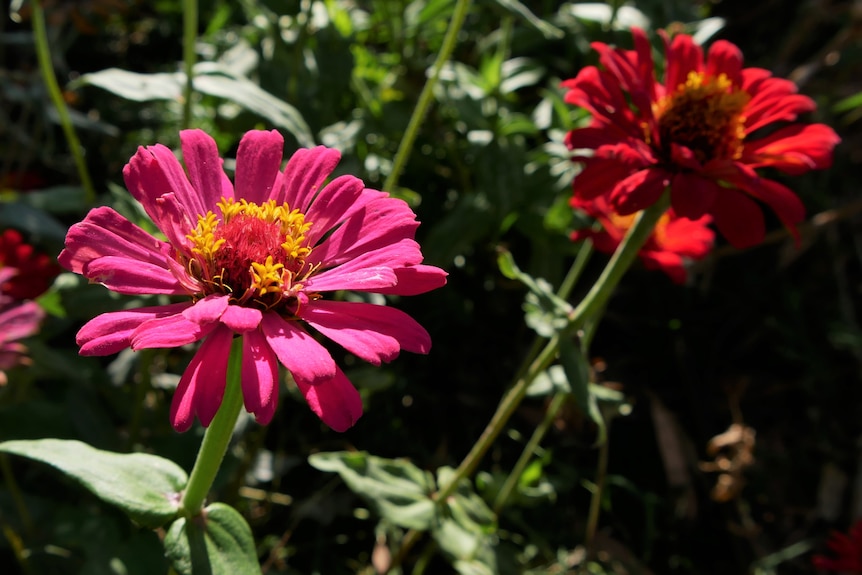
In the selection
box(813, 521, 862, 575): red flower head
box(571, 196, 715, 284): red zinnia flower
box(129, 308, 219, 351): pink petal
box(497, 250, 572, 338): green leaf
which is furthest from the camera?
box(813, 521, 862, 575): red flower head

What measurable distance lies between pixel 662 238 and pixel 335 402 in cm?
82

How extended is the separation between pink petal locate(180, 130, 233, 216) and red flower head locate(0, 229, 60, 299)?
2.32 ft

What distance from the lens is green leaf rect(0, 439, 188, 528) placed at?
855mm

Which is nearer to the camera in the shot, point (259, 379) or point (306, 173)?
point (259, 379)

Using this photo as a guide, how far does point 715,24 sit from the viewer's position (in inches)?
69.4

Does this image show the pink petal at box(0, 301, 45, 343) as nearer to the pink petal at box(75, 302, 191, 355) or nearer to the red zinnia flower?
the pink petal at box(75, 302, 191, 355)

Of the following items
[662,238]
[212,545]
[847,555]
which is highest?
[662,238]

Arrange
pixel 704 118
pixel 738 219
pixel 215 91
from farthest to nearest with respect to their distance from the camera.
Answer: pixel 215 91 → pixel 704 118 → pixel 738 219

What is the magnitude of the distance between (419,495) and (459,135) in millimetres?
878

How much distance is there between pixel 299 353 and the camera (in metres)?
0.73

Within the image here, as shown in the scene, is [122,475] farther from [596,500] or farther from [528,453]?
[596,500]

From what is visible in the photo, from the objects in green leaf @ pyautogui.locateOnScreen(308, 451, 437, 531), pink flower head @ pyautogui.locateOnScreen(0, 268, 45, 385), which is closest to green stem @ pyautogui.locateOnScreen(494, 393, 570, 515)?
green leaf @ pyautogui.locateOnScreen(308, 451, 437, 531)

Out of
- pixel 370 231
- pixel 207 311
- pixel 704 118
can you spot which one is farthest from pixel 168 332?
pixel 704 118

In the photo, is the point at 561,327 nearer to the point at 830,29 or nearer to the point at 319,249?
the point at 319,249
